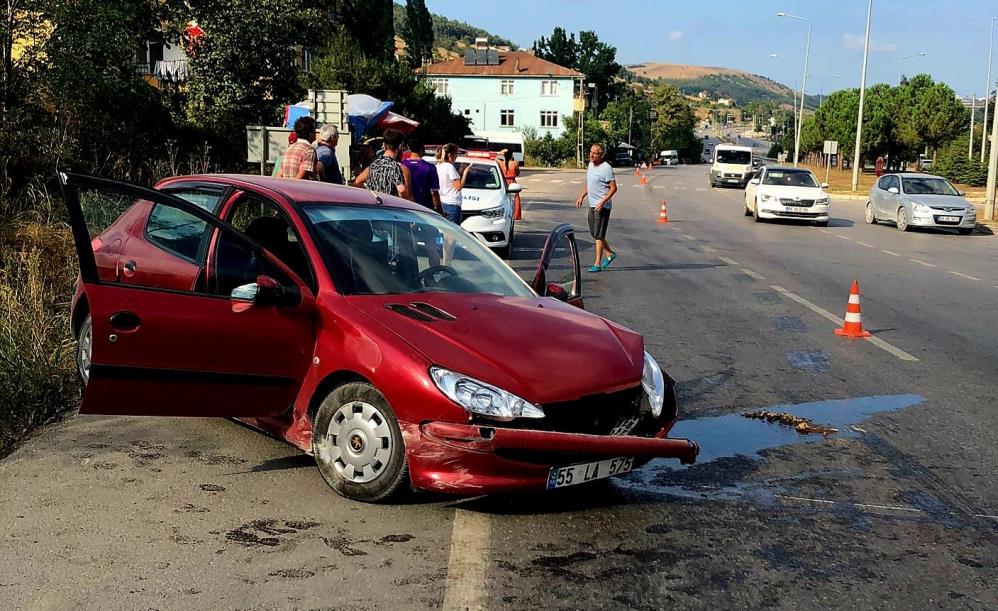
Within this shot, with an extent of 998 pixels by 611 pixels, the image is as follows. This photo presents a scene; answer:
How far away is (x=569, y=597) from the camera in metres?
3.87

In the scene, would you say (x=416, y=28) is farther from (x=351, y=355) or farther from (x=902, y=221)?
(x=351, y=355)

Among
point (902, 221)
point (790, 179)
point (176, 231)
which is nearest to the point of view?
point (176, 231)

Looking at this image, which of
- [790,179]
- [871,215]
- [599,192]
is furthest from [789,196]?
[599,192]

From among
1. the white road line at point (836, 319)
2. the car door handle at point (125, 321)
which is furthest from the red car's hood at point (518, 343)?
the white road line at point (836, 319)

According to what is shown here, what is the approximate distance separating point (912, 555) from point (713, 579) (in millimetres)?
981

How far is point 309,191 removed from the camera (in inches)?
235

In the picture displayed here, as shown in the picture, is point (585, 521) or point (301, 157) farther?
point (301, 157)

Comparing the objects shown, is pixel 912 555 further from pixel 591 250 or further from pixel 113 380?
pixel 591 250

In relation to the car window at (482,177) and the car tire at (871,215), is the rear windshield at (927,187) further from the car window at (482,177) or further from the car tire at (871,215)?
the car window at (482,177)

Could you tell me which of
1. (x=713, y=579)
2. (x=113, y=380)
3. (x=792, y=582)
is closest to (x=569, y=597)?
(x=713, y=579)

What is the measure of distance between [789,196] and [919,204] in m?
3.27

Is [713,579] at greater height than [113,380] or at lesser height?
lesser

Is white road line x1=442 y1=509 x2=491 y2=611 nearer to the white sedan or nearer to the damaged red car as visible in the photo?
the damaged red car

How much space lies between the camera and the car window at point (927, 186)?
2734cm
